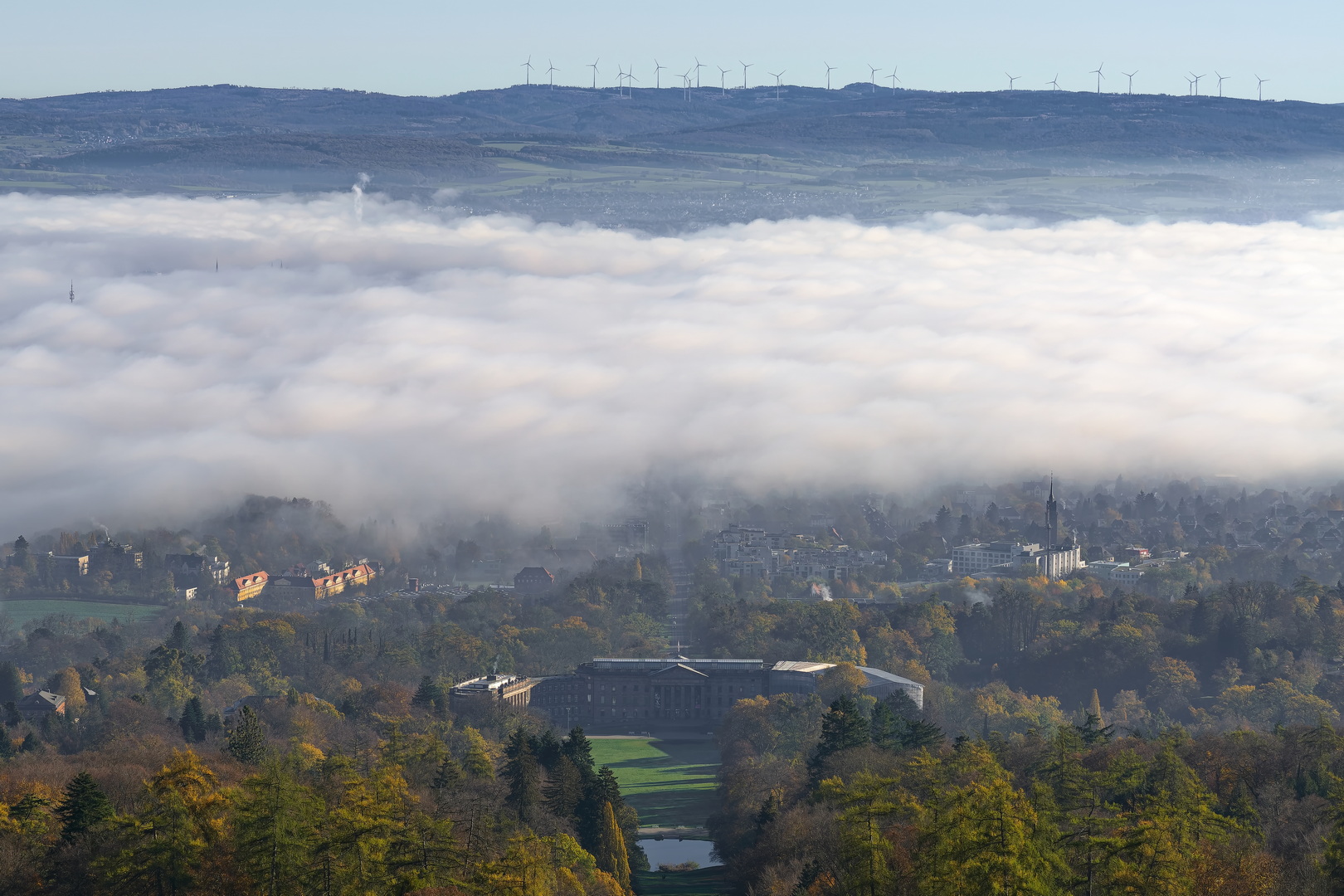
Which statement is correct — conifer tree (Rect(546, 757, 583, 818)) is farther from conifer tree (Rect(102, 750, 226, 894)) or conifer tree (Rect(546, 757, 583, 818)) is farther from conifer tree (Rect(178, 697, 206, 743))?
conifer tree (Rect(178, 697, 206, 743))

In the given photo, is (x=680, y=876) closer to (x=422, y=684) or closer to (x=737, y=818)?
(x=737, y=818)

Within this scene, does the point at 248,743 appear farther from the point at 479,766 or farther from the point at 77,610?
the point at 77,610

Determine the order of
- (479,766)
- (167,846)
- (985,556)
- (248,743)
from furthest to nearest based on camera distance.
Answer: (985,556) < (248,743) < (479,766) < (167,846)

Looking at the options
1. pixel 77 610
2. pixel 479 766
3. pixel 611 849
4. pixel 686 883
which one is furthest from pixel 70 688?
pixel 686 883

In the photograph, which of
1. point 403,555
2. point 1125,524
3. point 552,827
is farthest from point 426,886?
point 1125,524

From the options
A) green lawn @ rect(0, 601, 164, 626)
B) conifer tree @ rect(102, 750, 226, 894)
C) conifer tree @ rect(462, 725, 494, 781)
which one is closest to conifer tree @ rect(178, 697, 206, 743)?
conifer tree @ rect(462, 725, 494, 781)

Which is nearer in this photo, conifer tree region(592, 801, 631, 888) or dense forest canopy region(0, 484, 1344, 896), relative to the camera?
dense forest canopy region(0, 484, 1344, 896)
